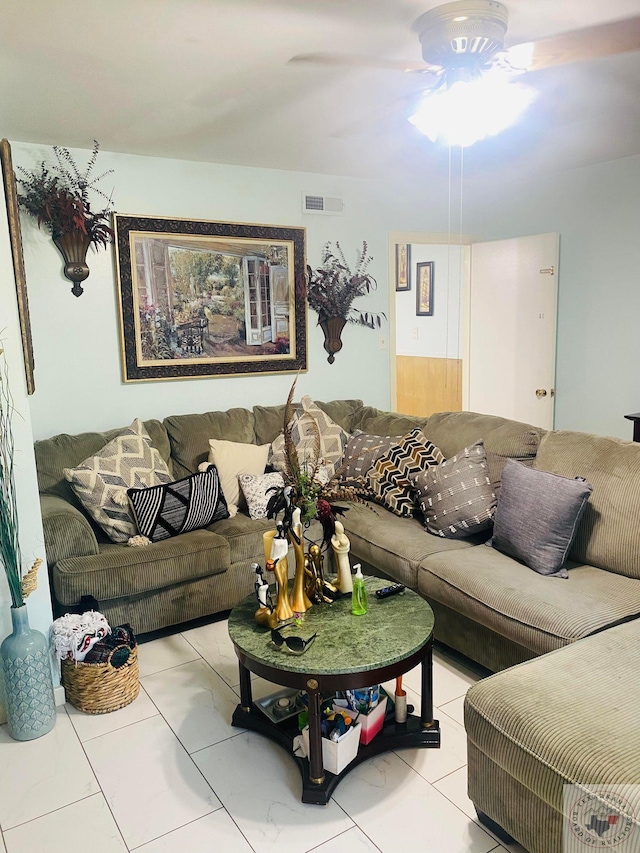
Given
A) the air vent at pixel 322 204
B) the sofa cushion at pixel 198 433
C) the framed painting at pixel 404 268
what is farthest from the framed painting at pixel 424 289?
the sofa cushion at pixel 198 433

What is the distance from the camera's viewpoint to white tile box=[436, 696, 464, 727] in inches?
93.4

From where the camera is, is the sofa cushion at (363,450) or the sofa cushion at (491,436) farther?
the sofa cushion at (363,450)

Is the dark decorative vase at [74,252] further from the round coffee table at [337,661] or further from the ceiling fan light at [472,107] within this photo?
the round coffee table at [337,661]

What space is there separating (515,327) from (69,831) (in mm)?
4149

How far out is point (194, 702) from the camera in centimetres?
252

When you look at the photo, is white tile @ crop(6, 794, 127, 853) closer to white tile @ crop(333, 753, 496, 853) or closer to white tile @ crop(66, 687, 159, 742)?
white tile @ crop(66, 687, 159, 742)

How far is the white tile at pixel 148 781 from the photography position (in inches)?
75.5

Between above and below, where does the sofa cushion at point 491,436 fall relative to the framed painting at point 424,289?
below

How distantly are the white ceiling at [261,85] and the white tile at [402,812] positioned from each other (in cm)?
247

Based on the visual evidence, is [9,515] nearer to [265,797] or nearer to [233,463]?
[265,797]

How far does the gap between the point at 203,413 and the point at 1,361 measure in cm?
183

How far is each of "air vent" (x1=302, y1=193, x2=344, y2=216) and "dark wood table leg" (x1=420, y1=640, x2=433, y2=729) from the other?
3.17 m

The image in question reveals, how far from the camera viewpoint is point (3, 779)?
212 cm

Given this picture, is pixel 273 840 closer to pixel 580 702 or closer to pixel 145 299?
pixel 580 702
